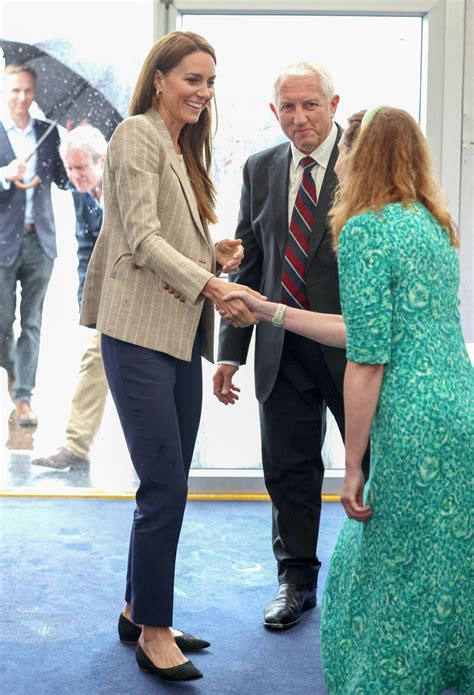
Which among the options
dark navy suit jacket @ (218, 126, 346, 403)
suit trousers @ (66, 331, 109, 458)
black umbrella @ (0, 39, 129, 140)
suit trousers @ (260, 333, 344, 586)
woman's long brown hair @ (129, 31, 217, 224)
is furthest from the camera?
suit trousers @ (66, 331, 109, 458)

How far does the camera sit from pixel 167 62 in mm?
2441

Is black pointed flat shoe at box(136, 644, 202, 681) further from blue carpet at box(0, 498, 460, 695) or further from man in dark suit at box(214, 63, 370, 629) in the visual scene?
man in dark suit at box(214, 63, 370, 629)

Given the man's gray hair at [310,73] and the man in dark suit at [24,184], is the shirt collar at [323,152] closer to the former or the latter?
the man's gray hair at [310,73]

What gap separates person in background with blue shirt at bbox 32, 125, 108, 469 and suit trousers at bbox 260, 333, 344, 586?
5.37 feet

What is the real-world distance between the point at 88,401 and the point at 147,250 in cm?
230

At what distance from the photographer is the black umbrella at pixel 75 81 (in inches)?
173

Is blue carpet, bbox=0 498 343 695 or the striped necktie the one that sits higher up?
the striped necktie

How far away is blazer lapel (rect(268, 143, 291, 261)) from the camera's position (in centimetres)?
288

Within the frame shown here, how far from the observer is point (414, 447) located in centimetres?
185

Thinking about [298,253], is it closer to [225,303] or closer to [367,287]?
[225,303]

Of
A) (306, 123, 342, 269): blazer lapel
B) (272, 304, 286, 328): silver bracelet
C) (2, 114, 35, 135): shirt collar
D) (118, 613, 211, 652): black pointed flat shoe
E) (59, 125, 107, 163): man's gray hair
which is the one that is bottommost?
(118, 613, 211, 652): black pointed flat shoe

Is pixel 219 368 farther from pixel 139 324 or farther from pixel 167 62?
pixel 167 62

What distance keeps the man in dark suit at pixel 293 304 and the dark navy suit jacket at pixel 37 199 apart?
1.62 meters

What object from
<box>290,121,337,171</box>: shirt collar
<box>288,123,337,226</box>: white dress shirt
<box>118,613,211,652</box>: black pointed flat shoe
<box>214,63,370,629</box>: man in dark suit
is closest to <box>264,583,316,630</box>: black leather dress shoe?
<box>214,63,370,629</box>: man in dark suit
